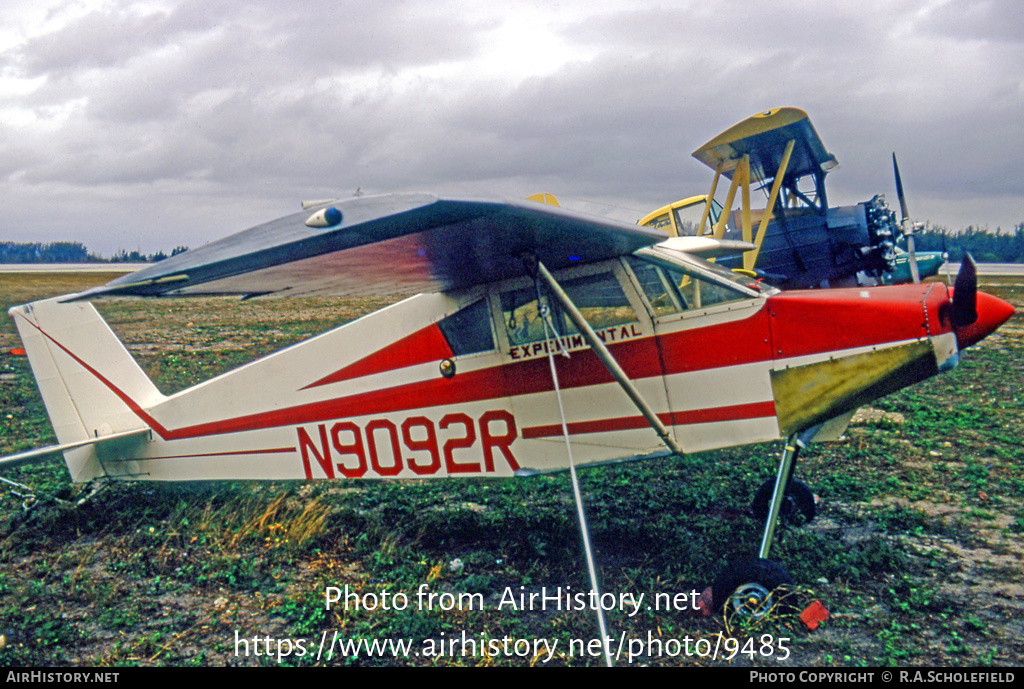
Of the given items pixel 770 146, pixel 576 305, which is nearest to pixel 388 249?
pixel 576 305

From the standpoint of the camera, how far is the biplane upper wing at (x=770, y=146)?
1060 cm

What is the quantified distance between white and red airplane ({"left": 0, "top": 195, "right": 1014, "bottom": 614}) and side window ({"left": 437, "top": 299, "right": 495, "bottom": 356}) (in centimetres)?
2

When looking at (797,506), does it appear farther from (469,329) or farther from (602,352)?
(469,329)

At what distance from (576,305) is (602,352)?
59cm

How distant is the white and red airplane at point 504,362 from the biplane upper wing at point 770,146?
20.9 ft

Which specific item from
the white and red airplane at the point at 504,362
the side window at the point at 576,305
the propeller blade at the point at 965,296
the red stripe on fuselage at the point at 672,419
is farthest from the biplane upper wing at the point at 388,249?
the propeller blade at the point at 965,296

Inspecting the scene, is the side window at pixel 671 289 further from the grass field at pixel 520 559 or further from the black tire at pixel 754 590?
the grass field at pixel 520 559

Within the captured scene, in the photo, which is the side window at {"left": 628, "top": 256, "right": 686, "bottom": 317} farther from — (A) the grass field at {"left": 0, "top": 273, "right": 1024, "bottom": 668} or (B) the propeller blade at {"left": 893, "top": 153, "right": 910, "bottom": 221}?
(B) the propeller blade at {"left": 893, "top": 153, "right": 910, "bottom": 221}

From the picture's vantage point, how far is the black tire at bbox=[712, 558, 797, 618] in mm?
3781

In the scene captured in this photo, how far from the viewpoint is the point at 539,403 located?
14.9ft

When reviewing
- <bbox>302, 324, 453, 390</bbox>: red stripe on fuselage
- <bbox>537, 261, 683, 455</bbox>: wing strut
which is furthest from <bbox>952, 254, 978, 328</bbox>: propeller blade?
<bbox>302, 324, 453, 390</bbox>: red stripe on fuselage

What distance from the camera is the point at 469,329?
4.70m
